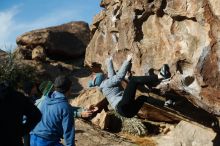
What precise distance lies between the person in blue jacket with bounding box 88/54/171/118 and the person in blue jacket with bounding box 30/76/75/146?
2421 mm

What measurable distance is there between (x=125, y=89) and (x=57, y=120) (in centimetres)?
268

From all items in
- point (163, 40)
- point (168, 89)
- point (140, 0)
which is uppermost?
point (140, 0)

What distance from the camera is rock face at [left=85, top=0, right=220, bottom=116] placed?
1041 centimetres

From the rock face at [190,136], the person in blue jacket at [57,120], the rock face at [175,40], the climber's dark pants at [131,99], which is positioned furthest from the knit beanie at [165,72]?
the person in blue jacket at [57,120]

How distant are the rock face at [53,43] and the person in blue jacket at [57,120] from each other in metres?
21.3

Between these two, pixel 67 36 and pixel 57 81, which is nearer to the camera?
pixel 57 81

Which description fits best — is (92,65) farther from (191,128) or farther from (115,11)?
(191,128)

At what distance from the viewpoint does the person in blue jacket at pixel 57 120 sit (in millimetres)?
7410

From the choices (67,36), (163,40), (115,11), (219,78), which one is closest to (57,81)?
(219,78)

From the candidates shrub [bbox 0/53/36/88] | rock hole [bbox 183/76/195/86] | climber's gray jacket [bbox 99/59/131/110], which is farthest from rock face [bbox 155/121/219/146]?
shrub [bbox 0/53/36/88]

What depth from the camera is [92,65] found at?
1558 centimetres

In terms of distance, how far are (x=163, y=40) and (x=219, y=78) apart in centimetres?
203

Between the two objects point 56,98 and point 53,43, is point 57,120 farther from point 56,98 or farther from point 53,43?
point 53,43

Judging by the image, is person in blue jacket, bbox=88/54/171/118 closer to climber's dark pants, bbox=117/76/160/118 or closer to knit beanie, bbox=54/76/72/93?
climber's dark pants, bbox=117/76/160/118
